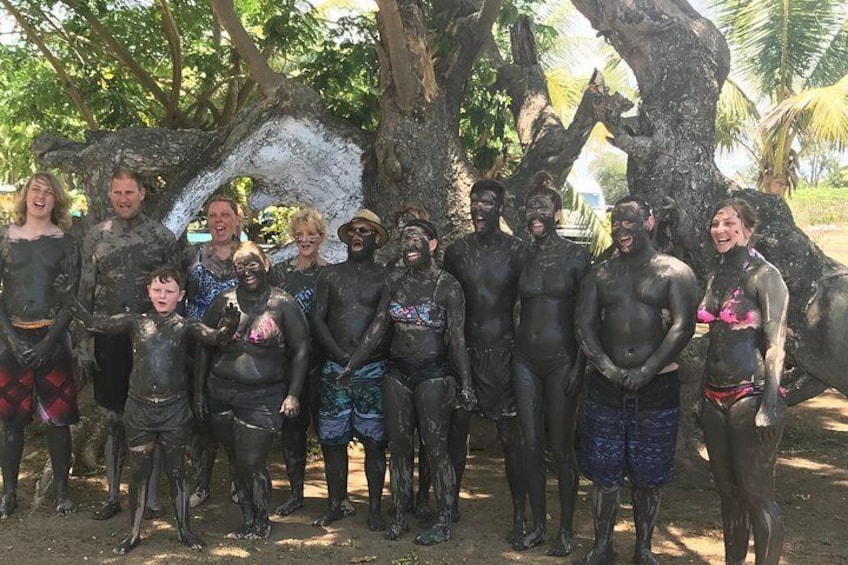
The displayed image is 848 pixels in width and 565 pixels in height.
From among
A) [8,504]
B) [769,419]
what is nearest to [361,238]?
[769,419]

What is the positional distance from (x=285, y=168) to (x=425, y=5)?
2283 mm

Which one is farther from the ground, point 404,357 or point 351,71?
point 351,71

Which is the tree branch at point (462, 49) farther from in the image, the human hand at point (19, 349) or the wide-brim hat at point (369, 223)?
the human hand at point (19, 349)

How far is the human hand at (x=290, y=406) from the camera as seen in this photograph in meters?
4.73

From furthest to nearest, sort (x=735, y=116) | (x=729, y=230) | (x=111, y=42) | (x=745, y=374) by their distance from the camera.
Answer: (x=735, y=116) → (x=111, y=42) → (x=729, y=230) → (x=745, y=374)

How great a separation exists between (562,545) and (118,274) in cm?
310

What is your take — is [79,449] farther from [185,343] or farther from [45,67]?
[45,67]

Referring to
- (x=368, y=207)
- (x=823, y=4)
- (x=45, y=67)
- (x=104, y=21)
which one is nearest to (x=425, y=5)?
(x=368, y=207)

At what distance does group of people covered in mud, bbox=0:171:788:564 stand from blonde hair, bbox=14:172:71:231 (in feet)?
0.04

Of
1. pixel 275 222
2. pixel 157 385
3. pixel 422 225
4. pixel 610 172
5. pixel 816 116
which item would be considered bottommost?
pixel 157 385

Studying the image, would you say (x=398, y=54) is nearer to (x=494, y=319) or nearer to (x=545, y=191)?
(x=545, y=191)

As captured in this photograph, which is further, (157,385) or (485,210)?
(485,210)

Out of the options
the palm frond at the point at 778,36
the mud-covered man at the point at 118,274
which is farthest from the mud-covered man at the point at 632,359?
the palm frond at the point at 778,36

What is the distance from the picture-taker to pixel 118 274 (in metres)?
5.15
